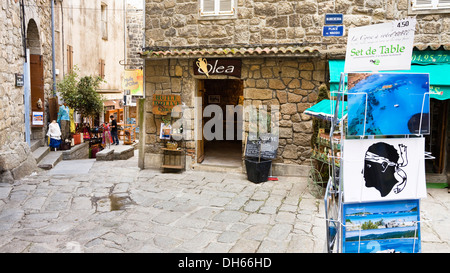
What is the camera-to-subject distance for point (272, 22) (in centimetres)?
912

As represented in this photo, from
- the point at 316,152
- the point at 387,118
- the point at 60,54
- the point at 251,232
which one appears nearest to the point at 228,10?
the point at 316,152

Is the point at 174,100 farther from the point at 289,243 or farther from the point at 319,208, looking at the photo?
the point at 289,243

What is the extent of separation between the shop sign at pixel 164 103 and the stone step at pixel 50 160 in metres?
3.32

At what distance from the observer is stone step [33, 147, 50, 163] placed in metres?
10.6

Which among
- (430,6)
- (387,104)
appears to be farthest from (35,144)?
(430,6)

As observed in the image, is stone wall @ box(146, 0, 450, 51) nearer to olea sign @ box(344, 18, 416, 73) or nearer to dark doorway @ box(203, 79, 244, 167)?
dark doorway @ box(203, 79, 244, 167)

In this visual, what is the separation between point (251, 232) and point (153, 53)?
5485 mm

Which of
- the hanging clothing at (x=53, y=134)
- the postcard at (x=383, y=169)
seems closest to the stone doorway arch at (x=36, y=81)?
the hanging clothing at (x=53, y=134)

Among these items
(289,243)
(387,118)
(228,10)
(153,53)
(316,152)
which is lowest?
(289,243)

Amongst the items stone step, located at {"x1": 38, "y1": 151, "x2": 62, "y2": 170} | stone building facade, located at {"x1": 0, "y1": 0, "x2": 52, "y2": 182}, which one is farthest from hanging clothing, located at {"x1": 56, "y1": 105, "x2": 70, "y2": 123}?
stone building facade, located at {"x1": 0, "y1": 0, "x2": 52, "y2": 182}

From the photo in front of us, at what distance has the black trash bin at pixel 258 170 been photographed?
8656 mm

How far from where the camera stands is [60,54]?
14.9 m

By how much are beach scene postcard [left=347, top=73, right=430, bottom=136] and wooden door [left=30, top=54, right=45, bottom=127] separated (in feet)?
38.1
